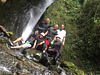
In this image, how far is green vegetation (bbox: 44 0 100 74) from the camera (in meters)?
6.33

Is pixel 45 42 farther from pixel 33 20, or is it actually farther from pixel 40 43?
pixel 33 20

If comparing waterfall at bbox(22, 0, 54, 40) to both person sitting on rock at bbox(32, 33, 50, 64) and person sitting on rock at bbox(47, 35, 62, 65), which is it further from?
person sitting on rock at bbox(47, 35, 62, 65)

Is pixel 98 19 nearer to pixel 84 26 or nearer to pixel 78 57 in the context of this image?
pixel 84 26

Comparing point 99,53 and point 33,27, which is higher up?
point 33,27

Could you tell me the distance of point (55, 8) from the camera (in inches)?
380

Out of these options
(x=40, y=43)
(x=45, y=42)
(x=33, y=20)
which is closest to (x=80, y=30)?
(x=33, y=20)

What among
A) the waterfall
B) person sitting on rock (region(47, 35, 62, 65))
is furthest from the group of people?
the waterfall

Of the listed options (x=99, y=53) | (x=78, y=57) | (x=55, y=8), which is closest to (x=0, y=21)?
(x=78, y=57)

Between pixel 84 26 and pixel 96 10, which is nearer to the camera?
pixel 96 10

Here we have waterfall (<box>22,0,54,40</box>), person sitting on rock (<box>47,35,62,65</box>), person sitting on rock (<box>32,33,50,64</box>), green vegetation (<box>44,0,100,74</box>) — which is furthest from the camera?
green vegetation (<box>44,0,100,74</box>)

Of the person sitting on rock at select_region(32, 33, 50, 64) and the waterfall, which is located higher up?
the waterfall

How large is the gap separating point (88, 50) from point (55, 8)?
5621 millimetres

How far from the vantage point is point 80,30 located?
7.97m

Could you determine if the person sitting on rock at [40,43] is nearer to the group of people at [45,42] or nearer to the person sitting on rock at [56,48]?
the group of people at [45,42]
